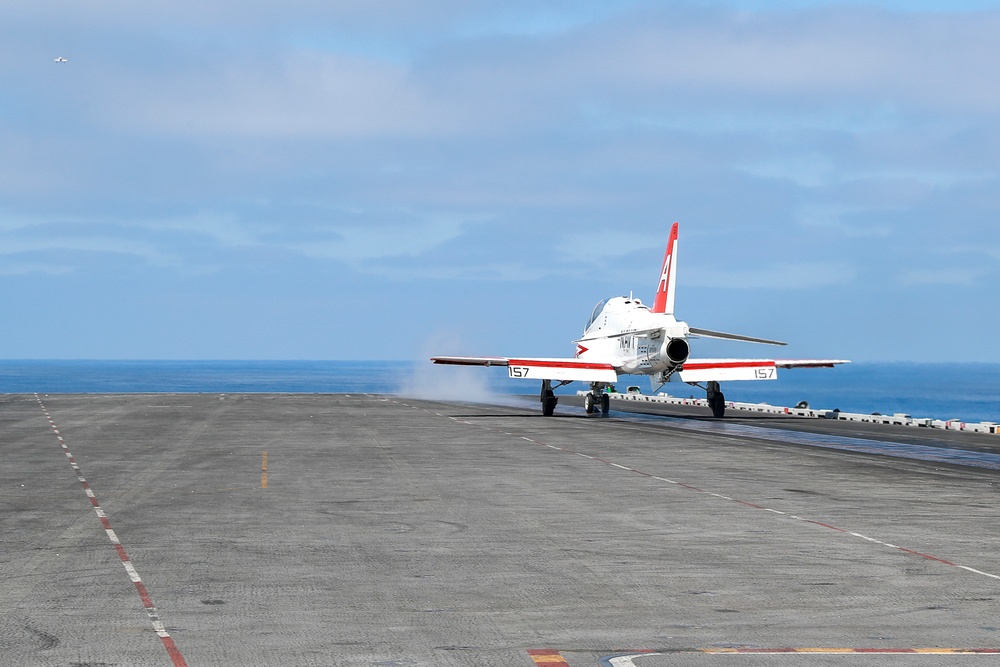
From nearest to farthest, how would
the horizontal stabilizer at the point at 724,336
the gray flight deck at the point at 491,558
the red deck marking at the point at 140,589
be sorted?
the red deck marking at the point at 140,589 → the gray flight deck at the point at 491,558 → the horizontal stabilizer at the point at 724,336

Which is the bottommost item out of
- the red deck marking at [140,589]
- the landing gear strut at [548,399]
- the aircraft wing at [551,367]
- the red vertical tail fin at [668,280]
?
the red deck marking at [140,589]

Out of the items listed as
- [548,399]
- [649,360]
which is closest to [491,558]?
[649,360]

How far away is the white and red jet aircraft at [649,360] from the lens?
49.3 meters

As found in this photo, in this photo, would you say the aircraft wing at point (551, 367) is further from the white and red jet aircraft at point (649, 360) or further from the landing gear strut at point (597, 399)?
the landing gear strut at point (597, 399)

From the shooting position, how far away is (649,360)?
4997cm

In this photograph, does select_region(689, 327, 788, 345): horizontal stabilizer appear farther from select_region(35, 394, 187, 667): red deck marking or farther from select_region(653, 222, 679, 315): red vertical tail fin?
select_region(35, 394, 187, 667): red deck marking

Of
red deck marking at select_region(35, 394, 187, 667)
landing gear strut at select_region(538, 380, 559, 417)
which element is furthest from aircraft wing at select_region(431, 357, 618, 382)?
red deck marking at select_region(35, 394, 187, 667)

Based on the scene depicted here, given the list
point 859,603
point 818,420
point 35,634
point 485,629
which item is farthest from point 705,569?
point 818,420

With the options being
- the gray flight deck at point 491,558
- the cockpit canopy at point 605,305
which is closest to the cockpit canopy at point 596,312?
the cockpit canopy at point 605,305

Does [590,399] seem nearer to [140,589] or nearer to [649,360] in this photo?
[649,360]

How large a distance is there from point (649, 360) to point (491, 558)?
1388 inches

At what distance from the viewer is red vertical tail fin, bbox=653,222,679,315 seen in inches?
2040

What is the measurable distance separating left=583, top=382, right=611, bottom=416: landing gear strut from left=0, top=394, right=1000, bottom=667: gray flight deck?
2309cm

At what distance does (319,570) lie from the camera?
47.1ft
